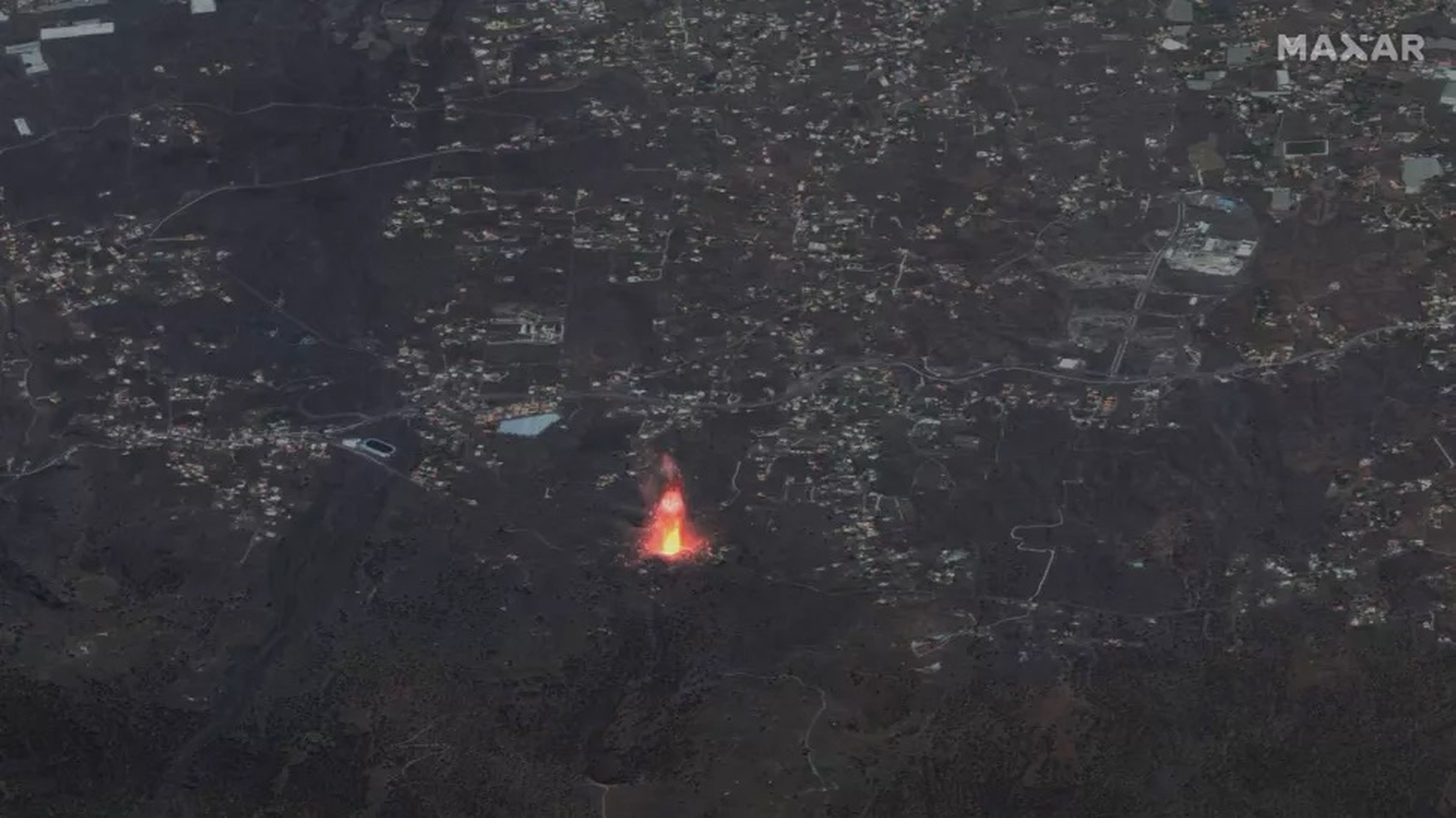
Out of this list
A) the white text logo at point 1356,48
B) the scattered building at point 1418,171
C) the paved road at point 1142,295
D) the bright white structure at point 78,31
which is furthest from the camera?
the bright white structure at point 78,31

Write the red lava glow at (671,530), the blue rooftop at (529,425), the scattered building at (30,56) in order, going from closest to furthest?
the red lava glow at (671,530), the blue rooftop at (529,425), the scattered building at (30,56)

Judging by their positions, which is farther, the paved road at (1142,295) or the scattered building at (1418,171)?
the scattered building at (1418,171)

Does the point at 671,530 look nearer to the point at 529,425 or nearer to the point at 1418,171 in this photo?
the point at 529,425

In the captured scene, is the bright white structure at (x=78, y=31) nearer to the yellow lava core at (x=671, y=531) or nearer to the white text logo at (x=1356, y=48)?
the yellow lava core at (x=671, y=531)

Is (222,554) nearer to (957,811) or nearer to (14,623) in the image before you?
(14,623)

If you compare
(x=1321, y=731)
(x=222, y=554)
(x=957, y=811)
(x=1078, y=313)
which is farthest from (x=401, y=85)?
(x=1321, y=731)

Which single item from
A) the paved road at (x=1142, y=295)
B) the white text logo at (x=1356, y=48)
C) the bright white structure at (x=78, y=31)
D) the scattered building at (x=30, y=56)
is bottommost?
the paved road at (x=1142, y=295)

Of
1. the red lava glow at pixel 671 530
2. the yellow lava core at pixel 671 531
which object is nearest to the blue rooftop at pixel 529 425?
the red lava glow at pixel 671 530

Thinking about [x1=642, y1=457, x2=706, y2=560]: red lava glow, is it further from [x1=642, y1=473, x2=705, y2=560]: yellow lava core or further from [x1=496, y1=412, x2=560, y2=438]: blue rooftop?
[x1=496, y1=412, x2=560, y2=438]: blue rooftop

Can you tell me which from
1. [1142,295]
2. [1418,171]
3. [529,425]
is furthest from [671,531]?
[1418,171]
